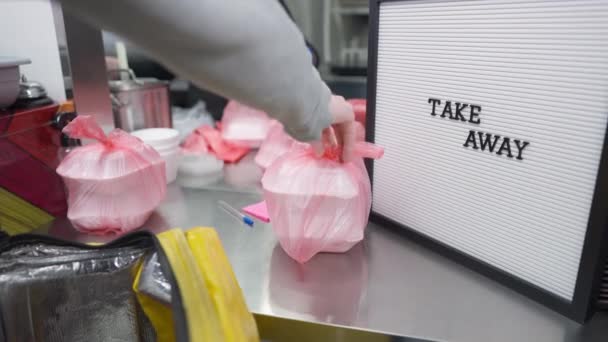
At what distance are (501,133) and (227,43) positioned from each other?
0.44 metres

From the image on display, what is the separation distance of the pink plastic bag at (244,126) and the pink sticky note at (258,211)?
398mm

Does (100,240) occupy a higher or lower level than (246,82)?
lower

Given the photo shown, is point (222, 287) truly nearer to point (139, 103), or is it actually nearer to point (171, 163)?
point (171, 163)

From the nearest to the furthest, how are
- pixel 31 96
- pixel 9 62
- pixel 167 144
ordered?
1. pixel 9 62
2. pixel 31 96
3. pixel 167 144

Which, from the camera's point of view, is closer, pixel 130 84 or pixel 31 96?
pixel 31 96

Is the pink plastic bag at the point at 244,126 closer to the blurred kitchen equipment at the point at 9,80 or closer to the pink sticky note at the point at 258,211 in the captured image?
the pink sticky note at the point at 258,211

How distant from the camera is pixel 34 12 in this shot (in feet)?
3.03

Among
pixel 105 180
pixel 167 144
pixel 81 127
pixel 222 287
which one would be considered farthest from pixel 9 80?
pixel 222 287

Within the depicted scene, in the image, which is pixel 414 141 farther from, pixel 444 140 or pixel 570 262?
pixel 570 262

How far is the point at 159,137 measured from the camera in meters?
1.10

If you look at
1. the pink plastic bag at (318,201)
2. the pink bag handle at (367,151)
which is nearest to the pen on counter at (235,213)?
the pink plastic bag at (318,201)

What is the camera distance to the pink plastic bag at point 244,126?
1334mm

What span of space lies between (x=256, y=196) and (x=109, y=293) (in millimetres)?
459

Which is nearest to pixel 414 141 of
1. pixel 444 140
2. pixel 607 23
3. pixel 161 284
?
pixel 444 140
